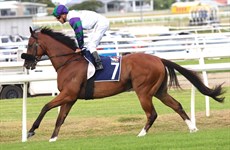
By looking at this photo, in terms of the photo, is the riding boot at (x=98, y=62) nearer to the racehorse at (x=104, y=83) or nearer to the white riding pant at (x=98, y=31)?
the racehorse at (x=104, y=83)

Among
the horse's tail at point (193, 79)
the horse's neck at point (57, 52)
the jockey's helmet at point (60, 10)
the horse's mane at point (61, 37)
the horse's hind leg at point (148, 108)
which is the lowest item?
the horse's hind leg at point (148, 108)

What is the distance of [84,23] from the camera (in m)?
10.8

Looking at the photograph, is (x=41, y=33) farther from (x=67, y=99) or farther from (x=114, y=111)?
(x=114, y=111)

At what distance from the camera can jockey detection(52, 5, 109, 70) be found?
10.6 m

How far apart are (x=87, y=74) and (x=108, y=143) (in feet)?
5.26

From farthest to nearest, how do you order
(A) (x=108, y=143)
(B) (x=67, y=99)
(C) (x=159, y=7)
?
(C) (x=159, y=7), (B) (x=67, y=99), (A) (x=108, y=143)

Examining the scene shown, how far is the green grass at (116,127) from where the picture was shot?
30.0 feet

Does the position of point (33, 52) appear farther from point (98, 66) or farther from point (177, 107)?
point (177, 107)

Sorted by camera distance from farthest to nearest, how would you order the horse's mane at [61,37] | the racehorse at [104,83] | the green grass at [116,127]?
the horse's mane at [61,37] < the racehorse at [104,83] < the green grass at [116,127]

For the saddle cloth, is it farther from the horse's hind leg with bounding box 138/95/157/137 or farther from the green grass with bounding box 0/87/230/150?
the green grass with bounding box 0/87/230/150

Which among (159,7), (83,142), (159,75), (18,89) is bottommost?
(159,7)

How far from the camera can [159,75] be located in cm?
1073

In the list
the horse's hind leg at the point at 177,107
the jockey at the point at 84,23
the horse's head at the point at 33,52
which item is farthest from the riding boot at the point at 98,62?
the horse's hind leg at the point at 177,107

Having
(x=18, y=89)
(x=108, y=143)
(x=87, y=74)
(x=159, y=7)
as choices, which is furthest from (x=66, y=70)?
(x=159, y=7)
